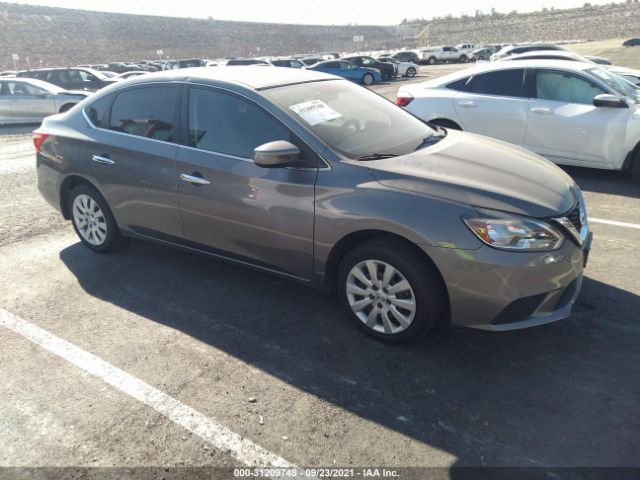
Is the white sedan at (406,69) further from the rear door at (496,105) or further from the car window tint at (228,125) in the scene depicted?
the car window tint at (228,125)

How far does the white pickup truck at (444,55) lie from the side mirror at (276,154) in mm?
45657

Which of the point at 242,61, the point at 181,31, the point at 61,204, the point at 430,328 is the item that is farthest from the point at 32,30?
the point at 430,328

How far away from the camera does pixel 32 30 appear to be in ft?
184

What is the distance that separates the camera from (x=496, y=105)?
23.4ft

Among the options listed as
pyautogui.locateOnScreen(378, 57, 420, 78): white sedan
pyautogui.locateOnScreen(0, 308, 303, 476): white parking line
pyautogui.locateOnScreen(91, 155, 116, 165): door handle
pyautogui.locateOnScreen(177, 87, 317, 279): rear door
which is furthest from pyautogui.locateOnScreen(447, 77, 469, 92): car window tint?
pyautogui.locateOnScreen(378, 57, 420, 78): white sedan

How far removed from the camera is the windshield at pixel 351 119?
11.9 feet

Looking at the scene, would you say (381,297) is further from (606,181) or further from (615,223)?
(606,181)

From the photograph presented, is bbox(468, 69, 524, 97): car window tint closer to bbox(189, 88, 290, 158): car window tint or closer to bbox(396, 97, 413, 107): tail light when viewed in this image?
bbox(396, 97, 413, 107): tail light

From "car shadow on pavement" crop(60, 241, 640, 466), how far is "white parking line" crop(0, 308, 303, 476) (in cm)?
53

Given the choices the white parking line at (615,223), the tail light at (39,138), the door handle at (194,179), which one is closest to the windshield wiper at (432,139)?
the door handle at (194,179)

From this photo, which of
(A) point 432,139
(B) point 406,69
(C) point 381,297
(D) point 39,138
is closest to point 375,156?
Result: (A) point 432,139

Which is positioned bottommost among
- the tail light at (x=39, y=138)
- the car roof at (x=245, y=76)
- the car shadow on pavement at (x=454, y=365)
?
the car shadow on pavement at (x=454, y=365)

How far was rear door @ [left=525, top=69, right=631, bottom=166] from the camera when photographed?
6441mm

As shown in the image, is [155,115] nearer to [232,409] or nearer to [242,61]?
[232,409]
